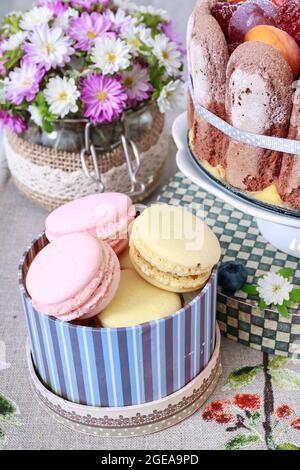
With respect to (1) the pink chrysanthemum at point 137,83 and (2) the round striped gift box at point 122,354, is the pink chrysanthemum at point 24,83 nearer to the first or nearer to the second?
(1) the pink chrysanthemum at point 137,83

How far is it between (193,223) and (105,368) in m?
0.24

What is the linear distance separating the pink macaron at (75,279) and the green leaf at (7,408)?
19 centimetres

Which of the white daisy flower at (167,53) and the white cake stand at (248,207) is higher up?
the white daisy flower at (167,53)

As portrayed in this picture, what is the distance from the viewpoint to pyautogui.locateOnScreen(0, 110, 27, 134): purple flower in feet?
4.31

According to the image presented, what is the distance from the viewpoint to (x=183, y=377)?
98 cm

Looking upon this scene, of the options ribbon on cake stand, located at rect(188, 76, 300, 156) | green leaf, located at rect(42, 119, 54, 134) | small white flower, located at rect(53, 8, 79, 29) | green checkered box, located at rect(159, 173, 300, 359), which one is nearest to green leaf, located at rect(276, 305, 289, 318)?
green checkered box, located at rect(159, 173, 300, 359)

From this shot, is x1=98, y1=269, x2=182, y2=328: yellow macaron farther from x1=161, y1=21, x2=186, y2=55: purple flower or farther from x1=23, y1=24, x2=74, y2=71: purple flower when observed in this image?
x1=161, y1=21, x2=186, y2=55: purple flower

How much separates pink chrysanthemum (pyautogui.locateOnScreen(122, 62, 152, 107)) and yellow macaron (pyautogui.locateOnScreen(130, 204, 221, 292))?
39 cm

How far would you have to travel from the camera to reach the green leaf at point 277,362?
1.09m

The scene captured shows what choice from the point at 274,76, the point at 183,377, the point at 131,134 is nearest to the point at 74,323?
the point at 183,377

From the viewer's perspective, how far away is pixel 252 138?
948 millimetres

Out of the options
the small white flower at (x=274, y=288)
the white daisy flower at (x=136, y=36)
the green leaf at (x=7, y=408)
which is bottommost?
the green leaf at (x=7, y=408)

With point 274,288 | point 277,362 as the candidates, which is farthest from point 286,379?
point 274,288

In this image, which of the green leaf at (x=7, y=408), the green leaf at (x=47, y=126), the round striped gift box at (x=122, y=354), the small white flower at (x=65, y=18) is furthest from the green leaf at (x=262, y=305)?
the small white flower at (x=65, y=18)
